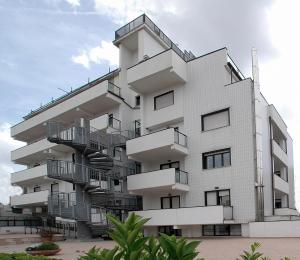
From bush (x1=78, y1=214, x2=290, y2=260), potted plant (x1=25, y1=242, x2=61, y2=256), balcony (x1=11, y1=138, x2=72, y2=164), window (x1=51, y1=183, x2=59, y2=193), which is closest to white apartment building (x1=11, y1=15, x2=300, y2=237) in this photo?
balcony (x1=11, y1=138, x2=72, y2=164)

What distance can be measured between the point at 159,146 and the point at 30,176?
17214 millimetres

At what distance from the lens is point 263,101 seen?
26.6 meters

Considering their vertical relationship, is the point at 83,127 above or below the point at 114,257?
above

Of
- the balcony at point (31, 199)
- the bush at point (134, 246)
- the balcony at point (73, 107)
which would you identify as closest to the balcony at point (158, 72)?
the balcony at point (73, 107)

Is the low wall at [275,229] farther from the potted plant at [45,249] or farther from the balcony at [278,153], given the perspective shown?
the potted plant at [45,249]

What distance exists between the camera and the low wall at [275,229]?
20.2 meters

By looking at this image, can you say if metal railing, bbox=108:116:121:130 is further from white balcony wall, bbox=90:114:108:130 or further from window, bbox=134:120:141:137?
window, bbox=134:120:141:137

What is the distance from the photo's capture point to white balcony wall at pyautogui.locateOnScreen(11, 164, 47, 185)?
3578 centimetres

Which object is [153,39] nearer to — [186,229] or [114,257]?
[186,229]

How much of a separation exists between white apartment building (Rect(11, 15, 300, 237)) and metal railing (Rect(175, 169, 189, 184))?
63mm

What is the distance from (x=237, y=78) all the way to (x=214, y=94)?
282 centimetres

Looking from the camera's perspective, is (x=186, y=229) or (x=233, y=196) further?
(x=186, y=229)

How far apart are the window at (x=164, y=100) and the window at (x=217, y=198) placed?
6873 mm

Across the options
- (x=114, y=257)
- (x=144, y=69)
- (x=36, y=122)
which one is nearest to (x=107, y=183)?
(x=144, y=69)
